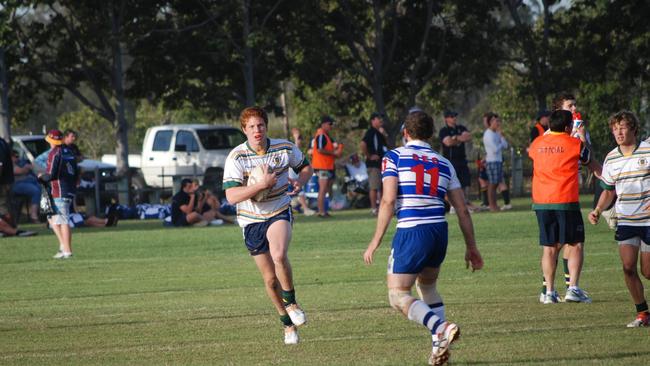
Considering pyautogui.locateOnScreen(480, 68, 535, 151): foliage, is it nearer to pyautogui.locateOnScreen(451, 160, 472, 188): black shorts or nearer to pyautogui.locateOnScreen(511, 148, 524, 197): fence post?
pyautogui.locateOnScreen(511, 148, 524, 197): fence post

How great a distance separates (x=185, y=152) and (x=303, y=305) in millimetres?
22733

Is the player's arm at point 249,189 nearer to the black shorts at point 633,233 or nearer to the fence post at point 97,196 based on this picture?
the black shorts at point 633,233

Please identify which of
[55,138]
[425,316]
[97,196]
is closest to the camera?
[425,316]

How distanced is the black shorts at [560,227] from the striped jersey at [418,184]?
134 inches

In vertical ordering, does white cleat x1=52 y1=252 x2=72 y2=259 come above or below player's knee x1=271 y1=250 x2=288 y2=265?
below

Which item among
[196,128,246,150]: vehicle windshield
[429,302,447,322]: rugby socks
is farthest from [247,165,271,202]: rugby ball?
[196,128,246,150]: vehicle windshield

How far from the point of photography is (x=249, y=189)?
9453 millimetres

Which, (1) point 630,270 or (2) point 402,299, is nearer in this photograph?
(2) point 402,299

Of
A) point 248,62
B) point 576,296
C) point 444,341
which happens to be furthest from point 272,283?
point 248,62

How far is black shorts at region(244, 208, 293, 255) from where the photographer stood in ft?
32.1

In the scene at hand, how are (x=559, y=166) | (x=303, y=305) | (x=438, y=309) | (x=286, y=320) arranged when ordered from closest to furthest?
(x=438, y=309), (x=286, y=320), (x=559, y=166), (x=303, y=305)

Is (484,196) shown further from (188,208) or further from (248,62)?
(248,62)

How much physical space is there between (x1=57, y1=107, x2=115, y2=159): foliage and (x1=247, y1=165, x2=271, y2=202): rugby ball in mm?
46453

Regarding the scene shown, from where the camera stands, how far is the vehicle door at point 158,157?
34062 mm
